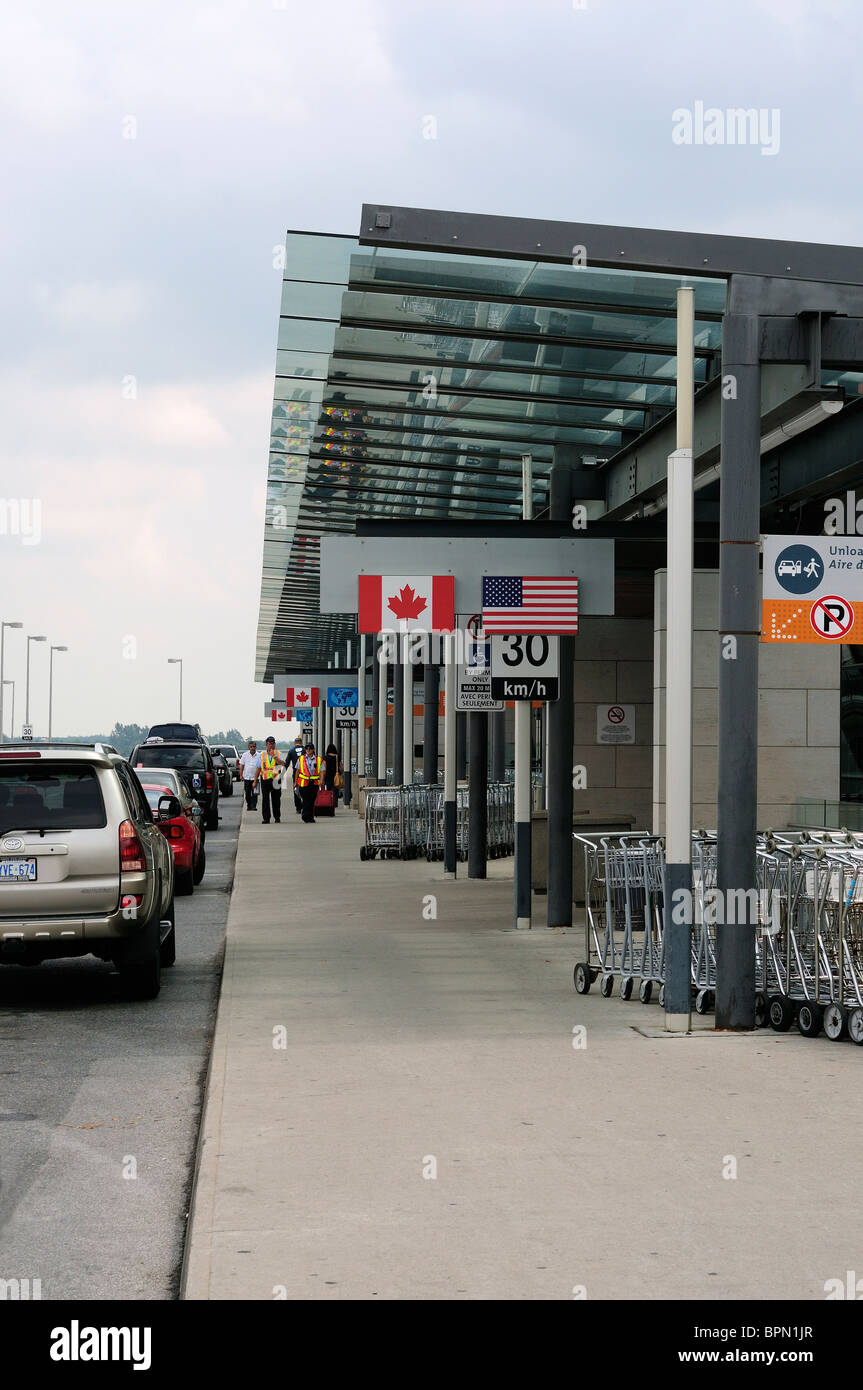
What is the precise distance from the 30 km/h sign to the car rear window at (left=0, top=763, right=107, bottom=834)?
4753 millimetres

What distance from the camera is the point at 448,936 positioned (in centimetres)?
1532

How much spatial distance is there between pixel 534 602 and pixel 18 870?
5797 millimetres

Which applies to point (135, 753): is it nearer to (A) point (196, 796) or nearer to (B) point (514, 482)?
(A) point (196, 796)

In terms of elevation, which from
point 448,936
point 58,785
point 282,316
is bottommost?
point 448,936

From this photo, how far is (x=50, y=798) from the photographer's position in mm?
11484

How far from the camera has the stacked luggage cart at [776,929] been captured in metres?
9.54

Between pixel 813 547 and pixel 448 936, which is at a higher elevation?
pixel 813 547

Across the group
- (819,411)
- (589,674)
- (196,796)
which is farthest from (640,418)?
(196,796)

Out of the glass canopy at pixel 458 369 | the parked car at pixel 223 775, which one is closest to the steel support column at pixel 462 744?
the glass canopy at pixel 458 369

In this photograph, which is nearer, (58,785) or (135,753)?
(58,785)

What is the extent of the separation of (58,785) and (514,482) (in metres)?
8.35

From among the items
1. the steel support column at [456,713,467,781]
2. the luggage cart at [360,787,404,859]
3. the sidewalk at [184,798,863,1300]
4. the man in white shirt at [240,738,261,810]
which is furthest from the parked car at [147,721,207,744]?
the sidewalk at [184,798,863,1300]

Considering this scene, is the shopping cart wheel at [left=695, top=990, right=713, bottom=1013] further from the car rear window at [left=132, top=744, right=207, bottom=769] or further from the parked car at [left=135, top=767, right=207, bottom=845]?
the car rear window at [left=132, top=744, right=207, bottom=769]

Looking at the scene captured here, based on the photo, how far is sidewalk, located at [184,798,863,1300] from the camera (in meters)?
5.35
